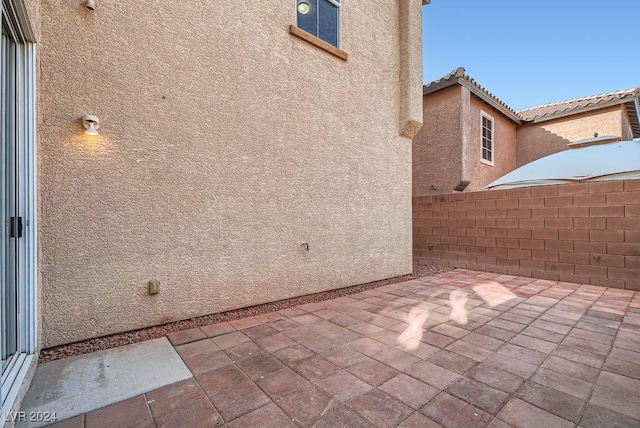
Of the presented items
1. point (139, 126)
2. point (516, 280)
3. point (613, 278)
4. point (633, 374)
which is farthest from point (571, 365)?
point (139, 126)

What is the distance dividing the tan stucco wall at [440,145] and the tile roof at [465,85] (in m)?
0.27

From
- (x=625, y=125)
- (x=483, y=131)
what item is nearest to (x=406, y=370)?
(x=483, y=131)

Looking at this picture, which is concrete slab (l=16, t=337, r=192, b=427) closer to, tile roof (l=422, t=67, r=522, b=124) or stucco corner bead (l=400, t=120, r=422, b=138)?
stucco corner bead (l=400, t=120, r=422, b=138)

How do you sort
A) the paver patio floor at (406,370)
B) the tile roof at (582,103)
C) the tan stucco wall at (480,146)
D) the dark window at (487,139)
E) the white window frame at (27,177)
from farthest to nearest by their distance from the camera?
the dark window at (487,139)
the tile roof at (582,103)
the tan stucco wall at (480,146)
the white window frame at (27,177)
the paver patio floor at (406,370)

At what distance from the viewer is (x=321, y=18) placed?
5500mm

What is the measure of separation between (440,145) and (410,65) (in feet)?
14.4

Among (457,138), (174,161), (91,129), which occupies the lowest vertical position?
(174,161)

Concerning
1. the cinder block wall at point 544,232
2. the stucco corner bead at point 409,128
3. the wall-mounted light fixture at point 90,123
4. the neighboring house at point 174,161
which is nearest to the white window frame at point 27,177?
the neighboring house at point 174,161

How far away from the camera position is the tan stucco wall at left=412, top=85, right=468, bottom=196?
9.80 m

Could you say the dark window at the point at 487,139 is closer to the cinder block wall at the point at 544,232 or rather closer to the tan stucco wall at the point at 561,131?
the tan stucco wall at the point at 561,131

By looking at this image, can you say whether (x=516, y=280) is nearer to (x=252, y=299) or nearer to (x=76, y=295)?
(x=252, y=299)

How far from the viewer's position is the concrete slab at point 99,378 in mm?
2123

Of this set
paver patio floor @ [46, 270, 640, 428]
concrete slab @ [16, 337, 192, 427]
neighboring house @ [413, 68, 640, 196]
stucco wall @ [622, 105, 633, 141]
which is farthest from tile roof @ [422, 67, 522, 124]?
concrete slab @ [16, 337, 192, 427]

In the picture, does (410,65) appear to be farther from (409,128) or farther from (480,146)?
(480,146)
